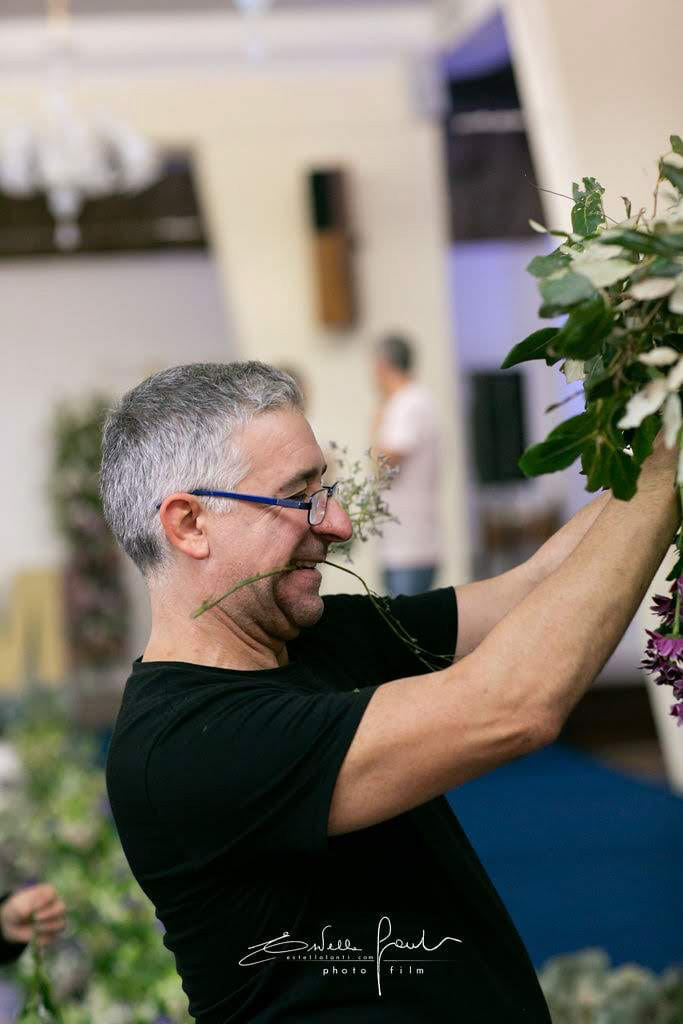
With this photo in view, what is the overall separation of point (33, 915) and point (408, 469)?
4292 millimetres

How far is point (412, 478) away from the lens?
20.1 feet

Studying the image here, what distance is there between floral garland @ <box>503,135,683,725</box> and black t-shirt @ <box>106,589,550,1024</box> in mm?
279

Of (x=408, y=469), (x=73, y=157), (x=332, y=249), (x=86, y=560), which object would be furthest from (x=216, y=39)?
(x=86, y=560)

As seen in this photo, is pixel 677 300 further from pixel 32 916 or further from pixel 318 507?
pixel 32 916

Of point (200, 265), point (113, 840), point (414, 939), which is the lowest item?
point (113, 840)

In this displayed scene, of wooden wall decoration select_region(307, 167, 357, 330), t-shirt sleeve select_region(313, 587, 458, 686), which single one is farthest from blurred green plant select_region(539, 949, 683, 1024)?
wooden wall decoration select_region(307, 167, 357, 330)

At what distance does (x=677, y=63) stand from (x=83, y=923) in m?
2.49

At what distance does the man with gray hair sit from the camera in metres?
1.16

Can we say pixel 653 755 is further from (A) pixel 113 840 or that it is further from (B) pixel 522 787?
(A) pixel 113 840

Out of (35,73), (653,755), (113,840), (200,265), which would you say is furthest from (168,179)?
(113,840)

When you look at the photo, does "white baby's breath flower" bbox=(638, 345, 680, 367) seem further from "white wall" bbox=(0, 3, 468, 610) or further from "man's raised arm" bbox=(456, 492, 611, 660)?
"white wall" bbox=(0, 3, 468, 610)

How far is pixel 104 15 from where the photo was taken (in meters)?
7.45

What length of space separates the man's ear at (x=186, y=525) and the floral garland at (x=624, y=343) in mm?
407

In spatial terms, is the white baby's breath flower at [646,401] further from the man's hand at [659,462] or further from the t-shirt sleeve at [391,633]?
the t-shirt sleeve at [391,633]
